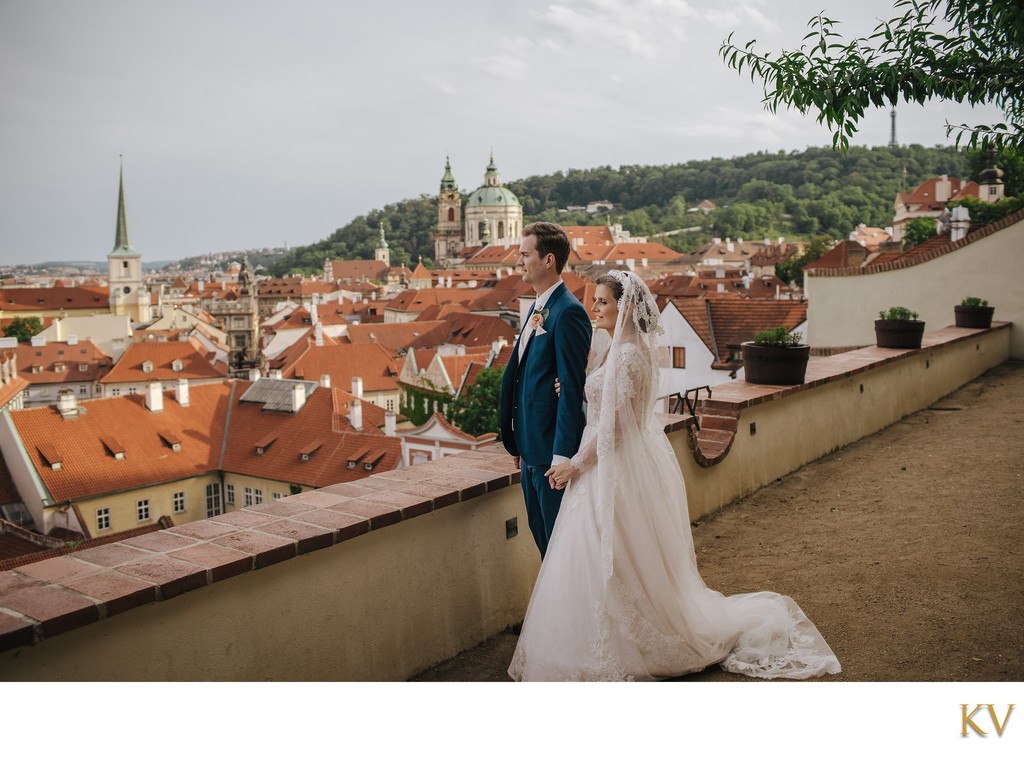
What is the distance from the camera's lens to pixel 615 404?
2455 millimetres

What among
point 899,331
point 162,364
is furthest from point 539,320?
point 162,364

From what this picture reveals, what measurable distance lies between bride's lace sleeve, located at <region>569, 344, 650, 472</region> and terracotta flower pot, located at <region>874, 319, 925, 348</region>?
4.60 meters

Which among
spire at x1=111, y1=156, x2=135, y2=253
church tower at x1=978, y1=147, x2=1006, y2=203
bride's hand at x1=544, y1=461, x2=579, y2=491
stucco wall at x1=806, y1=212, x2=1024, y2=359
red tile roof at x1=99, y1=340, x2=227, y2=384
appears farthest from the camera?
red tile roof at x1=99, y1=340, x2=227, y2=384

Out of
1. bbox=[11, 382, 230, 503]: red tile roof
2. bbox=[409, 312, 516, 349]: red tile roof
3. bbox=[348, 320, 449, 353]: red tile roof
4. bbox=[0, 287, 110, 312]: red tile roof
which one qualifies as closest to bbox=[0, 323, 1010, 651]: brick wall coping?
bbox=[0, 287, 110, 312]: red tile roof

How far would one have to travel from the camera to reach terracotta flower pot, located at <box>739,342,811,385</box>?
15.5 ft

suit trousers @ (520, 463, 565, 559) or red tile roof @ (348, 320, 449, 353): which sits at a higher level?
suit trousers @ (520, 463, 565, 559)

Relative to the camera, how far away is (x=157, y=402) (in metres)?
26.7

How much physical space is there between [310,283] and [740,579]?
299 feet

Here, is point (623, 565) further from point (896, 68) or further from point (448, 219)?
point (448, 219)

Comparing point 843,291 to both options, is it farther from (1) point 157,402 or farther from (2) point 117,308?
(2) point 117,308

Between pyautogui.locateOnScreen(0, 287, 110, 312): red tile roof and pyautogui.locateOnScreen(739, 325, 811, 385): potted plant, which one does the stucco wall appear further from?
pyautogui.locateOnScreen(0, 287, 110, 312): red tile roof

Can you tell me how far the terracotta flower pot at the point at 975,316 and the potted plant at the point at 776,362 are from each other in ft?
13.2

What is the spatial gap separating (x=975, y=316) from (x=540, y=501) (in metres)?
6.84

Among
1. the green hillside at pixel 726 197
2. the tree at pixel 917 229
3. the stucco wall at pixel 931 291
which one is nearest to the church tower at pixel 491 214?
the green hillside at pixel 726 197
